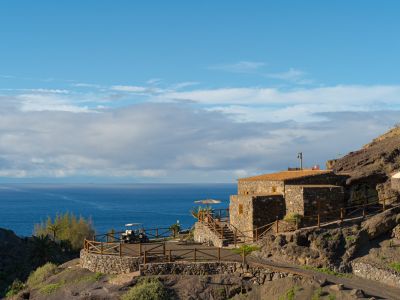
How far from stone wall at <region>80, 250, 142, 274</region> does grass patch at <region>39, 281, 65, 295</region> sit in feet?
6.57

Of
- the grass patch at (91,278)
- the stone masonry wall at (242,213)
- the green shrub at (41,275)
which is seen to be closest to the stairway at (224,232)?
the stone masonry wall at (242,213)

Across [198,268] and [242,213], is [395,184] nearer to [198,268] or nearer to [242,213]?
[242,213]

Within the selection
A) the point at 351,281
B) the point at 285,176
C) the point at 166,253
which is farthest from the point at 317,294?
the point at 285,176

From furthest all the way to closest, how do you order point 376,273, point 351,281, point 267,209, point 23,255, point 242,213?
point 23,255
point 242,213
point 267,209
point 376,273
point 351,281

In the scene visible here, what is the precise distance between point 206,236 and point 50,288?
1220 centimetres

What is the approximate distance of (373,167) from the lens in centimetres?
4088

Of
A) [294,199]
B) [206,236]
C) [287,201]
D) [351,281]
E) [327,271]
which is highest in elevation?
[294,199]

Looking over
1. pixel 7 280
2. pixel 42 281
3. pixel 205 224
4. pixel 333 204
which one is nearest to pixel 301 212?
pixel 333 204

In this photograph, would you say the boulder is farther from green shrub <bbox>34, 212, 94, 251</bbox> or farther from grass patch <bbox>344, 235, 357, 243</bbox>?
green shrub <bbox>34, 212, 94, 251</bbox>

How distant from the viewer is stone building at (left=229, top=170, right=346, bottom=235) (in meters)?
33.8

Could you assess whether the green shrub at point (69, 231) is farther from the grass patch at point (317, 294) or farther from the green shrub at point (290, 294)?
the grass patch at point (317, 294)

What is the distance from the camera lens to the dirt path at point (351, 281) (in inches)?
1045

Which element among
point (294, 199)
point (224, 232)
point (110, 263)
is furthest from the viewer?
→ point (224, 232)

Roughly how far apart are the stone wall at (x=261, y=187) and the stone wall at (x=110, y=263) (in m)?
11.4
